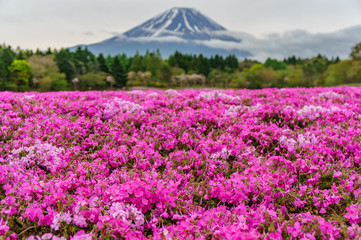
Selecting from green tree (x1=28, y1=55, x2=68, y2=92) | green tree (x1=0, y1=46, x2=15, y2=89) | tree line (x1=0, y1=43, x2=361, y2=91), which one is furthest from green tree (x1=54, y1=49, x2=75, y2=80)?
green tree (x1=0, y1=46, x2=15, y2=89)

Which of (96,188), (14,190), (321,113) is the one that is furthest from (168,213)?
(321,113)

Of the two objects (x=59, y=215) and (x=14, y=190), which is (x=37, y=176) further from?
(x=59, y=215)

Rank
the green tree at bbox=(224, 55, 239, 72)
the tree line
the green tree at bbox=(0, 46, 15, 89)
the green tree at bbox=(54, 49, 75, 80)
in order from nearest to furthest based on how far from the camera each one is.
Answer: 1. the green tree at bbox=(0, 46, 15, 89)
2. the tree line
3. the green tree at bbox=(54, 49, 75, 80)
4. the green tree at bbox=(224, 55, 239, 72)

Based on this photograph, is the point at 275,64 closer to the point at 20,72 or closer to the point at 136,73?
the point at 136,73

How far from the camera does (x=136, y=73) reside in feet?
397

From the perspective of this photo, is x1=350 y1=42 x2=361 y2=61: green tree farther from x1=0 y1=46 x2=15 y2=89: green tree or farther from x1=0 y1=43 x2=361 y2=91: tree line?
x1=0 y1=46 x2=15 y2=89: green tree

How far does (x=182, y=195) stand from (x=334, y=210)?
2298 millimetres

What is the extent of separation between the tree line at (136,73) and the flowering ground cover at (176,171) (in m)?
72.7

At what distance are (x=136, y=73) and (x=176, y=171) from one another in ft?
394

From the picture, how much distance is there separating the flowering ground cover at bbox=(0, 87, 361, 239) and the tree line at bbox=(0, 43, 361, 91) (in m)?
72.7

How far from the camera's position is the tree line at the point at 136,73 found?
84250mm

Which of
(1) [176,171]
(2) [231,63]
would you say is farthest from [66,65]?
(1) [176,171]

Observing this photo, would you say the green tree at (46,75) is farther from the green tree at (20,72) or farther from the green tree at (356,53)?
the green tree at (356,53)

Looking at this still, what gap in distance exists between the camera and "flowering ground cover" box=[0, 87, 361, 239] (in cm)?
336
